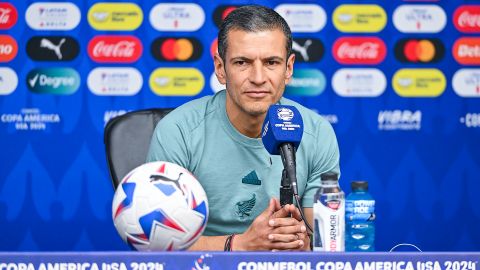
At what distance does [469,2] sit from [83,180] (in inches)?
73.0

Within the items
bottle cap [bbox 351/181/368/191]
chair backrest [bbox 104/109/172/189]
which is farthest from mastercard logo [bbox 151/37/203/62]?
bottle cap [bbox 351/181/368/191]

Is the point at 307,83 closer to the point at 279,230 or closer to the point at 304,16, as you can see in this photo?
the point at 304,16

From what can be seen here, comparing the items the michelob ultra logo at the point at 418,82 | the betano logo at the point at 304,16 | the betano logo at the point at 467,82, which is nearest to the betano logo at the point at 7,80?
the betano logo at the point at 304,16

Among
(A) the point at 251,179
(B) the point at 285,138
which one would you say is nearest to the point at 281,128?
(B) the point at 285,138

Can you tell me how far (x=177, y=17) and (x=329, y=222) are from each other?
7.08ft

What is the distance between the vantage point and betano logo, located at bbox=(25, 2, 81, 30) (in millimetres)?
3672

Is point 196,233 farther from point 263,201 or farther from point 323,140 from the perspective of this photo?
point 323,140

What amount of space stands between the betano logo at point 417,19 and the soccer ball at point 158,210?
2.32m

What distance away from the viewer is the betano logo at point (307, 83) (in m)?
3.70

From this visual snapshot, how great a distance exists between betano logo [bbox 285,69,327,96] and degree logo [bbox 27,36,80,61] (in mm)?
928

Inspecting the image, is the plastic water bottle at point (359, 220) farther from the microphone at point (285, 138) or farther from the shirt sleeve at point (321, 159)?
the shirt sleeve at point (321, 159)

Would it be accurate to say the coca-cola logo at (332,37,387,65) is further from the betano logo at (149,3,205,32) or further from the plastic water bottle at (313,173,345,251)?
the plastic water bottle at (313,173,345,251)

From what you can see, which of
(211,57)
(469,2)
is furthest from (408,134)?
(211,57)

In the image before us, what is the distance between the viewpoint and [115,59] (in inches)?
144
